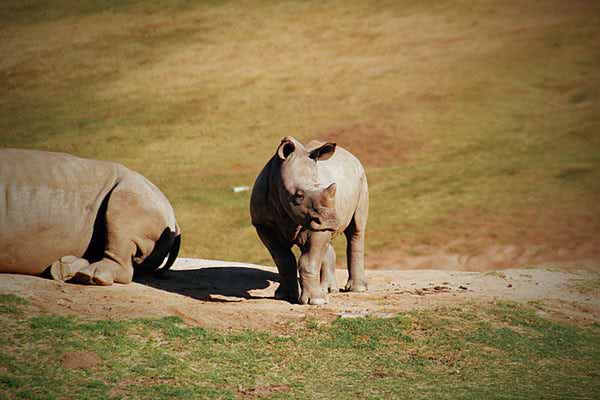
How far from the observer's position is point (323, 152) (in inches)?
409

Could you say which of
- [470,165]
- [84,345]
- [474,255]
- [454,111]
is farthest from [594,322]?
[454,111]

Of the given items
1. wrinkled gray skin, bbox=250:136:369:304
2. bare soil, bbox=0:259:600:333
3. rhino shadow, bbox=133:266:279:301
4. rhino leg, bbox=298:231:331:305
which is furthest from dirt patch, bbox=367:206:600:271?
rhino leg, bbox=298:231:331:305

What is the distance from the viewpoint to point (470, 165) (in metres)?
28.9

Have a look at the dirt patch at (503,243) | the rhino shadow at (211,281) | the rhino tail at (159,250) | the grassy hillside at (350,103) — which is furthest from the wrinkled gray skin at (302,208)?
the grassy hillside at (350,103)

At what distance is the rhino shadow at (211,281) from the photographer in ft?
36.1

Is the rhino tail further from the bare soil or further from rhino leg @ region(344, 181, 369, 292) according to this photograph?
rhino leg @ region(344, 181, 369, 292)

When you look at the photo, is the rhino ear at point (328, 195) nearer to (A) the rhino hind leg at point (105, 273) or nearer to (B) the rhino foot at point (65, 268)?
(A) the rhino hind leg at point (105, 273)

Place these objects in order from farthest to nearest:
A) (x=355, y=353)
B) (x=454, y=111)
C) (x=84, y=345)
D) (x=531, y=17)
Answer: (x=531, y=17)
(x=454, y=111)
(x=355, y=353)
(x=84, y=345)

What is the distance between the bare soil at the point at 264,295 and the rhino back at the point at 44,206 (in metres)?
0.36

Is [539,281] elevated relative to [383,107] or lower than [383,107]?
lower

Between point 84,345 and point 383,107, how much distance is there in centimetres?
2813

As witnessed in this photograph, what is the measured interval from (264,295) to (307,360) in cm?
339

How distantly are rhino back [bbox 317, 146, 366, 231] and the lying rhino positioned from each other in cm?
233

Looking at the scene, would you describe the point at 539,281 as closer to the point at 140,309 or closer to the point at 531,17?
the point at 140,309
